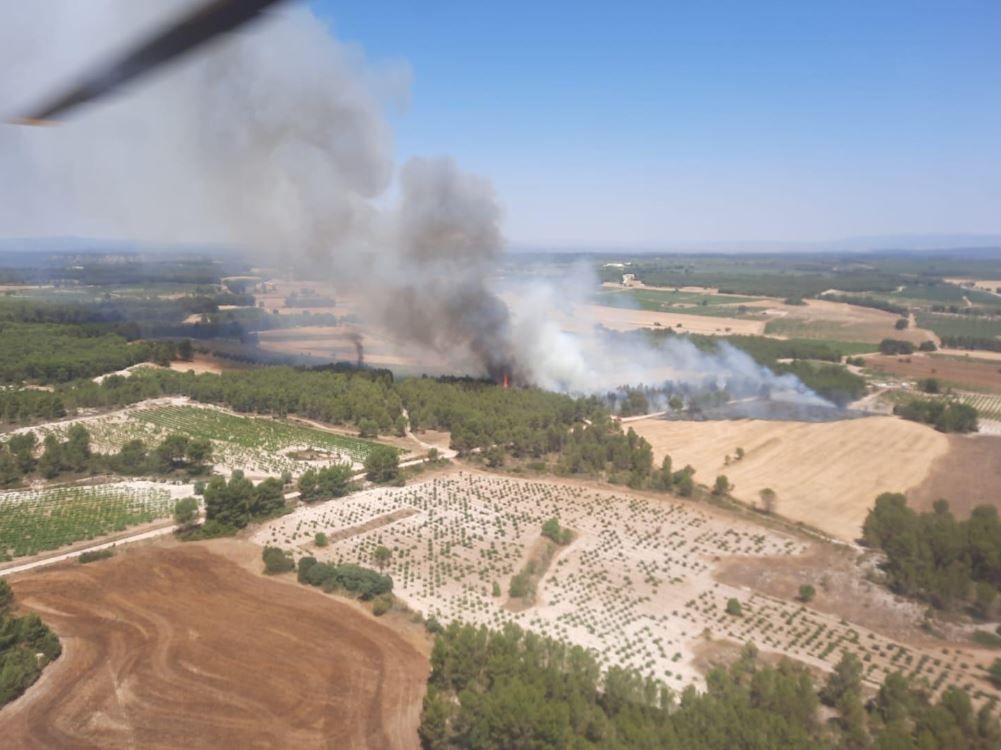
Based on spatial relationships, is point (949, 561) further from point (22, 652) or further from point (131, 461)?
point (131, 461)

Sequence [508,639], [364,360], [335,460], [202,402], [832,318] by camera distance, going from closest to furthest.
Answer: [508,639], [335,460], [202,402], [364,360], [832,318]

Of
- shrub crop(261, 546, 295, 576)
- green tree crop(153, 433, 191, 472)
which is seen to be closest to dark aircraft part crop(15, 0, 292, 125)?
shrub crop(261, 546, 295, 576)

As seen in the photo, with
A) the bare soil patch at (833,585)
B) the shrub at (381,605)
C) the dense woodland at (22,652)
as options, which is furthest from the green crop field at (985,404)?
the dense woodland at (22,652)

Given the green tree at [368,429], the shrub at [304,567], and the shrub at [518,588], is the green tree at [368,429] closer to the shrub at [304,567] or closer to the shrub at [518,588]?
the shrub at [304,567]

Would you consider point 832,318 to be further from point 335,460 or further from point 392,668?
point 392,668

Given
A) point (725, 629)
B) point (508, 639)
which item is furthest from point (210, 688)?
point (725, 629)
